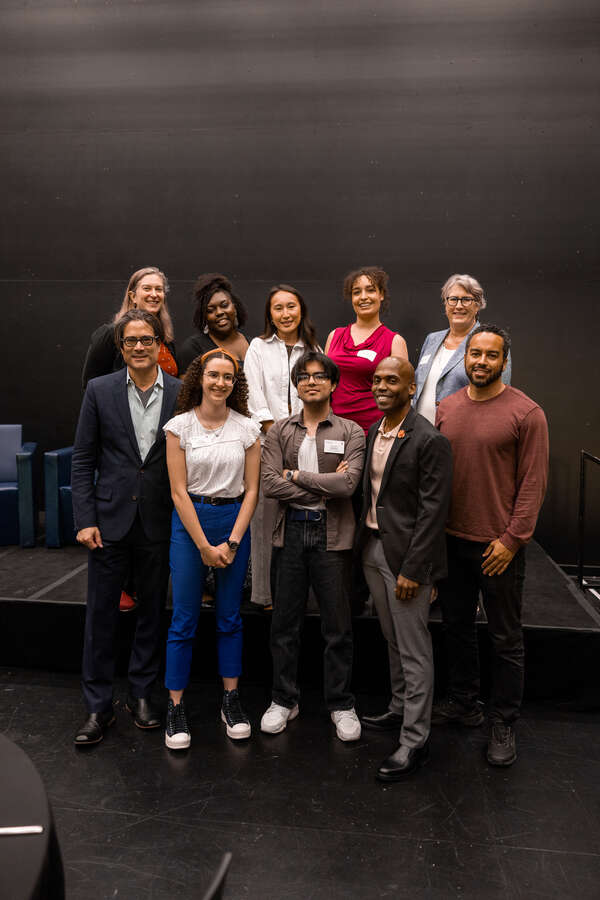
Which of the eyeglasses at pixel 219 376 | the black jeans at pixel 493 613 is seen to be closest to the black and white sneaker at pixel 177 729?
the black jeans at pixel 493 613

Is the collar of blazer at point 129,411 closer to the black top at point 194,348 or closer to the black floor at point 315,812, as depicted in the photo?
the black top at point 194,348

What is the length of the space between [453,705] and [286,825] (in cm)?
99

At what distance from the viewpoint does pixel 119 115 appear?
493cm

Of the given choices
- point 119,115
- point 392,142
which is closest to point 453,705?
point 392,142

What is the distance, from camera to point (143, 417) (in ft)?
9.19

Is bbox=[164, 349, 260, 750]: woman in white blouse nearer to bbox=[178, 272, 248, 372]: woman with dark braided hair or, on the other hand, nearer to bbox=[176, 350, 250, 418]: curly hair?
bbox=[176, 350, 250, 418]: curly hair

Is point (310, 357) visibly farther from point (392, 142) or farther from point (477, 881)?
point (392, 142)

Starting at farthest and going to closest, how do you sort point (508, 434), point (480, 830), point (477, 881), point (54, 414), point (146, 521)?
point (54, 414) < point (146, 521) < point (508, 434) < point (480, 830) < point (477, 881)

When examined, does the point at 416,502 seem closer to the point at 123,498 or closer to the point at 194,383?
the point at 194,383

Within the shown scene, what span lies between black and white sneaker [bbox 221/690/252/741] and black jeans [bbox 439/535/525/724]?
942mm

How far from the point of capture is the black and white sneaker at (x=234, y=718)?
110 inches

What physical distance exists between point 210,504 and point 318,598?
61cm

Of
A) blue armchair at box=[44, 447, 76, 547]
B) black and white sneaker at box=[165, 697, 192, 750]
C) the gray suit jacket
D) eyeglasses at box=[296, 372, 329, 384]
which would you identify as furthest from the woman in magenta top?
blue armchair at box=[44, 447, 76, 547]

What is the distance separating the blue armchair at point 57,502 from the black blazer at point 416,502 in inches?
103
